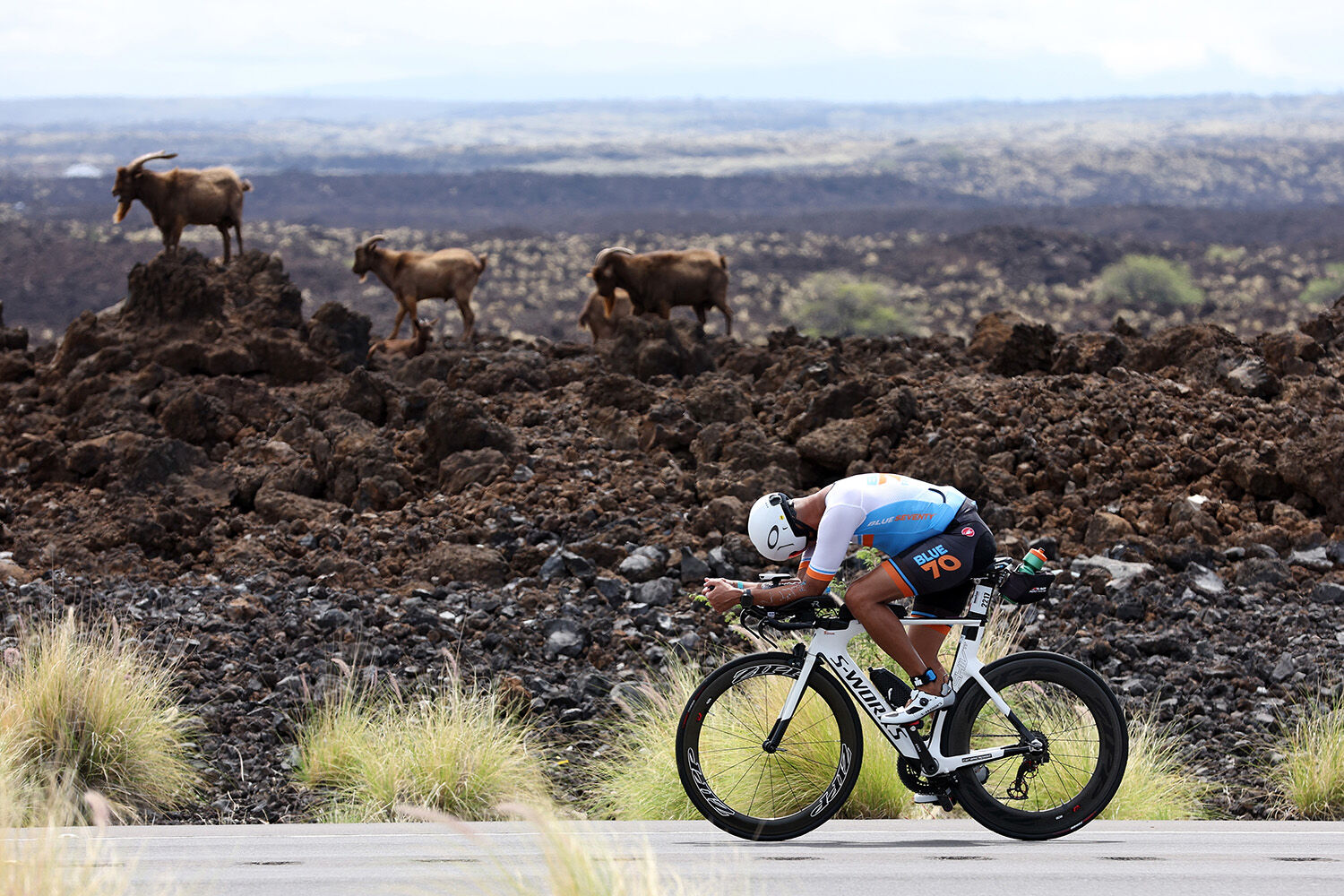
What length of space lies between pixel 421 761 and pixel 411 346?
31.1ft

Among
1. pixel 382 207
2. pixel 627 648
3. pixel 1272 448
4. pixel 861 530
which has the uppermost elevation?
pixel 861 530

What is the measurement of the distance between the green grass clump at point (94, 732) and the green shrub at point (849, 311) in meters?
35.9

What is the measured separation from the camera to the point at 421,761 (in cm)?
681

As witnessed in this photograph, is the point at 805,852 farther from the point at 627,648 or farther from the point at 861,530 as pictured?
the point at 627,648

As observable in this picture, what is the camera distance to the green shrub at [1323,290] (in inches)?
1796

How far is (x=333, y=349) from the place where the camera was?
50.6 ft

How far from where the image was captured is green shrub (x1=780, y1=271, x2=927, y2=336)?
4409cm

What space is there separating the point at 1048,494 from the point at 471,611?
4.90 m

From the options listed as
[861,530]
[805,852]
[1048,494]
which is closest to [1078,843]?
[805,852]

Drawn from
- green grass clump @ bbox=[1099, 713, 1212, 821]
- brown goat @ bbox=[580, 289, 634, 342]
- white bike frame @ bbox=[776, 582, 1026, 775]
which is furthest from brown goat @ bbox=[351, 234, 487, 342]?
white bike frame @ bbox=[776, 582, 1026, 775]

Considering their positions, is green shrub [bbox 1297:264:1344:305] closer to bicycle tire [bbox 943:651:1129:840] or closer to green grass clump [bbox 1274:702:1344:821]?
green grass clump [bbox 1274:702:1344:821]

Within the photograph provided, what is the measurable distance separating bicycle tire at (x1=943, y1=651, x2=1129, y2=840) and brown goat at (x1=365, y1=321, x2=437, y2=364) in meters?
11.5

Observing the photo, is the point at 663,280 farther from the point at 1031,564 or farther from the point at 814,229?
the point at 814,229

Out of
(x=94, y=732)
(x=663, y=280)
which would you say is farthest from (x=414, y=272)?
(x=94, y=732)
